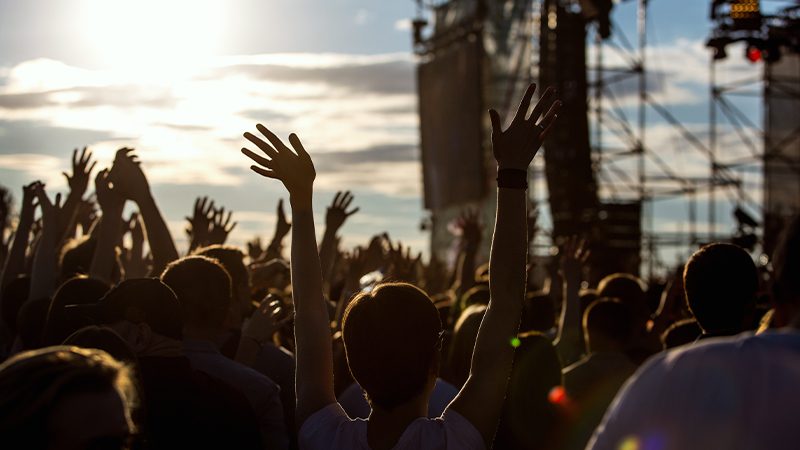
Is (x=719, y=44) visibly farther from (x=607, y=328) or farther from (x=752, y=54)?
(x=607, y=328)

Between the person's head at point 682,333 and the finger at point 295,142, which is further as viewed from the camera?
the person's head at point 682,333

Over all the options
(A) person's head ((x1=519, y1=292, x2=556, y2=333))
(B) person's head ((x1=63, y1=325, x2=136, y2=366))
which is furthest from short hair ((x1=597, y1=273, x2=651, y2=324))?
(B) person's head ((x1=63, y1=325, x2=136, y2=366))

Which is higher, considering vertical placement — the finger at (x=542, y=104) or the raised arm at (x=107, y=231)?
the finger at (x=542, y=104)

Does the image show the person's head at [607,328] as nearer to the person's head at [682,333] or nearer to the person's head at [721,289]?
the person's head at [682,333]

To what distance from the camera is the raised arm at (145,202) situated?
16.6 ft

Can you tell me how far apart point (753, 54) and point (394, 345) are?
21.5 m

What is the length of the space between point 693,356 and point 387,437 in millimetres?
1134

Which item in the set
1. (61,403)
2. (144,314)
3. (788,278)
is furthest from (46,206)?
(788,278)

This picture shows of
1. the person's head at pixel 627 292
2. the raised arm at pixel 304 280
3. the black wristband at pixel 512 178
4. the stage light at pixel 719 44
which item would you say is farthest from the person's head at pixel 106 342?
the stage light at pixel 719 44

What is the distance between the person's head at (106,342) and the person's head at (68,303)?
0.49 m

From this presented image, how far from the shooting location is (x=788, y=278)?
80.0 inches

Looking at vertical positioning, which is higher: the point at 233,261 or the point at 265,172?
the point at 265,172

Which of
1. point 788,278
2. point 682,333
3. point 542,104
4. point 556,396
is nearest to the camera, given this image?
point 788,278

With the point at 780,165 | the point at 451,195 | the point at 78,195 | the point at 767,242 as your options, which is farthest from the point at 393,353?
the point at 451,195
